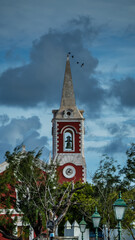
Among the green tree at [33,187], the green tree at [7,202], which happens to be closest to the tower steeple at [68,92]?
the green tree at [33,187]

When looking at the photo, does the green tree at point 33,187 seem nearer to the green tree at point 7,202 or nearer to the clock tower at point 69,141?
the green tree at point 7,202

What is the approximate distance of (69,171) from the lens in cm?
5759

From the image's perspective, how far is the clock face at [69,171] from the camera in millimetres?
57250

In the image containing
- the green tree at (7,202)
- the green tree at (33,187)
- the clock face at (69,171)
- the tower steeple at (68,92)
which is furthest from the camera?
the tower steeple at (68,92)

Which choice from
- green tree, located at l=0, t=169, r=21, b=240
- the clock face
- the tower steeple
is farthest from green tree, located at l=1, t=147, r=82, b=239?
→ the tower steeple

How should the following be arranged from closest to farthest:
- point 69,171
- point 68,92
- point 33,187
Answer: point 33,187, point 69,171, point 68,92

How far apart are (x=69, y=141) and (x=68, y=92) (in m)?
6.27

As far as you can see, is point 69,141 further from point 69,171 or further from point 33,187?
point 33,187

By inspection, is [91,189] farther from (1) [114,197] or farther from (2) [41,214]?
(2) [41,214]

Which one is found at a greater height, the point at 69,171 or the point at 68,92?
the point at 68,92

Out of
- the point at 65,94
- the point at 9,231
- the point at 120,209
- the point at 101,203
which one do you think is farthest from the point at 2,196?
the point at 65,94

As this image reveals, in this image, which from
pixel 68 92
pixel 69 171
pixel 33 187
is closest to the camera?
pixel 33 187

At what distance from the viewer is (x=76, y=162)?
2267 inches

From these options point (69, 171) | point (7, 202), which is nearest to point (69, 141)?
point (69, 171)
